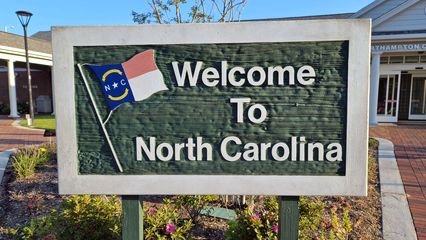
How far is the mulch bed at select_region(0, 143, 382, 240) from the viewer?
3.27 m

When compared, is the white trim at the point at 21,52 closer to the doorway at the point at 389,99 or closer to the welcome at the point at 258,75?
the welcome at the point at 258,75

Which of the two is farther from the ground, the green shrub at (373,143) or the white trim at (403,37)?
the white trim at (403,37)

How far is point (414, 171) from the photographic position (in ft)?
17.3

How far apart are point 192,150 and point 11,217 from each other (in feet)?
9.39

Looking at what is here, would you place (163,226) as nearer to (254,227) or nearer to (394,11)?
(254,227)

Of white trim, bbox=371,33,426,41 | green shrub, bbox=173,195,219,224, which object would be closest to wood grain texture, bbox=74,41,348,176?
green shrub, bbox=173,195,219,224

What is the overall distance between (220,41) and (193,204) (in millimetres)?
1904

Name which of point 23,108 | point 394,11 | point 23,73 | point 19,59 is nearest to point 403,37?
point 394,11

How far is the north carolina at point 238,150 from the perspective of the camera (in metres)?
2.10

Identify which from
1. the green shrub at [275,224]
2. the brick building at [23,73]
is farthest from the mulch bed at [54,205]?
the brick building at [23,73]

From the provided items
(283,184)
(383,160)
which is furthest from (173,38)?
(383,160)

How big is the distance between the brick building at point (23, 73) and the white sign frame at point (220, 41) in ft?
55.8

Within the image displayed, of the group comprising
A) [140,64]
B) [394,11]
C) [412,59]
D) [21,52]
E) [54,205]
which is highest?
[394,11]

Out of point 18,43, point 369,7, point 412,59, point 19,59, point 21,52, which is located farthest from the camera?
point 18,43
